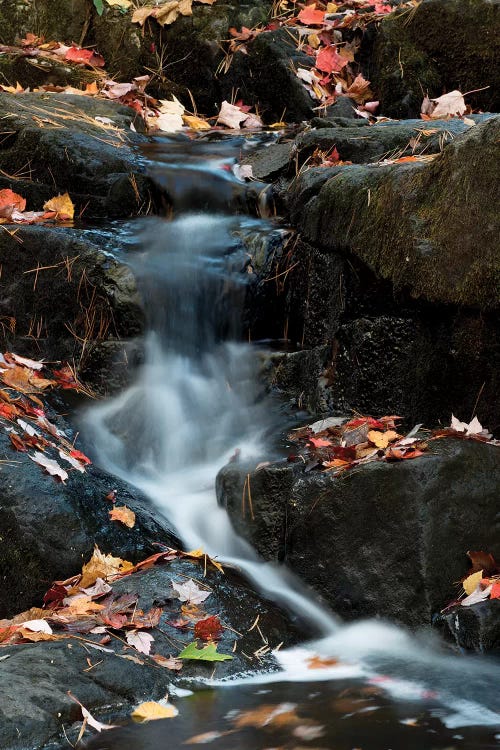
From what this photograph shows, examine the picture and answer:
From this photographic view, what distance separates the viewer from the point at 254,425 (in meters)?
4.80

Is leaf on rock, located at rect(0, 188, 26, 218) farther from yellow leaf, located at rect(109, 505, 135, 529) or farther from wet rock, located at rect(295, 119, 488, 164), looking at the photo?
yellow leaf, located at rect(109, 505, 135, 529)

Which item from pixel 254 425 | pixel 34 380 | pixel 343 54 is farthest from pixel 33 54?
pixel 254 425

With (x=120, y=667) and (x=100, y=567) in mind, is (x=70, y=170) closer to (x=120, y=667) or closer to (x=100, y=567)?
(x=100, y=567)

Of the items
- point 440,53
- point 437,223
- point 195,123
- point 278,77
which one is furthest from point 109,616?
point 278,77

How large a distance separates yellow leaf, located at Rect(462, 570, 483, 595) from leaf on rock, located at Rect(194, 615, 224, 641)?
3.08 feet

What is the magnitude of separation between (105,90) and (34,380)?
12.4 feet

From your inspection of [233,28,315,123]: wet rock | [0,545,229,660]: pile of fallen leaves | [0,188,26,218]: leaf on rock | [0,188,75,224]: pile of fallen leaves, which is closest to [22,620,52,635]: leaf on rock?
[0,545,229,660]: pile of fallen leaves

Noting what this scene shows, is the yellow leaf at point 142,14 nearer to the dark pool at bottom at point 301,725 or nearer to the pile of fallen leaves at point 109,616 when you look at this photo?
the pile of fallen leaves at point 109,616

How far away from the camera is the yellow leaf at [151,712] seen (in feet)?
9.11

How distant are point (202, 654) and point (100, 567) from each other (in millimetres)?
712

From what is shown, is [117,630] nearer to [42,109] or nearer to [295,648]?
[295,648]

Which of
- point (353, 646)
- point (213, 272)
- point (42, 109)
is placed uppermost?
point (42, 109)

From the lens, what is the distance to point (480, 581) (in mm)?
3479

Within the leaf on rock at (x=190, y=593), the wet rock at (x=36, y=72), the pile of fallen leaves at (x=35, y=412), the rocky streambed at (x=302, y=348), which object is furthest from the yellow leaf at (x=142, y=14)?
the leaf on rock at (x=190, y=593)
